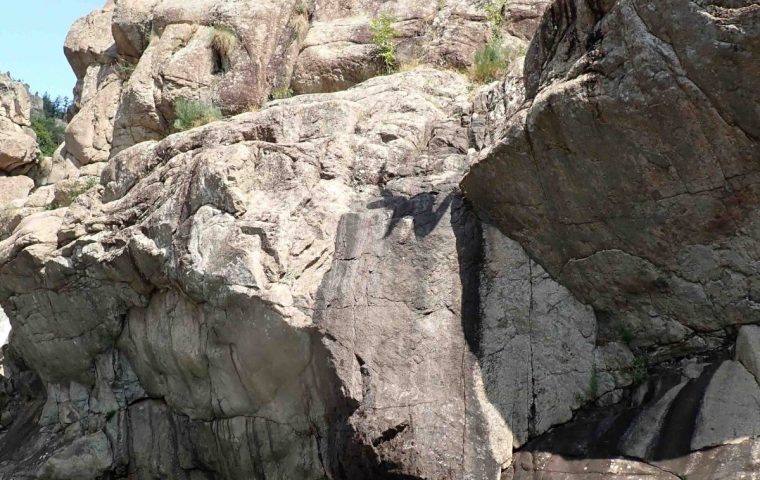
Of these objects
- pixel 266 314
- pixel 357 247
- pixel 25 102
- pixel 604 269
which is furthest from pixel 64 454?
pixel 25 102

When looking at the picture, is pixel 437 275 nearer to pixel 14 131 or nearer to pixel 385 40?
pixel 385 40

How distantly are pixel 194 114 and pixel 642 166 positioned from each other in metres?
7.24

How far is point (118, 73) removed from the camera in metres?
16.0

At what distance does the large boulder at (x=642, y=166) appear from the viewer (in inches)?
272

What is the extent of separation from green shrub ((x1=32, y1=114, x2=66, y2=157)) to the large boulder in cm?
2104

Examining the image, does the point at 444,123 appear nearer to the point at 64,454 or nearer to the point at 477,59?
the point at 477,59

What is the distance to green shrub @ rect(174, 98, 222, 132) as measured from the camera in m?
13.0

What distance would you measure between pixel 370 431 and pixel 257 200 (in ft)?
9.25

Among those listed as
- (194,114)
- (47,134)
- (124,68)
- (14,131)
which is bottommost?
(194,114)

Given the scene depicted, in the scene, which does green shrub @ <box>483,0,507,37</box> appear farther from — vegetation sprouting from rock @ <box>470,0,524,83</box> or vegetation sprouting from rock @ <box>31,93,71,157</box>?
vegetation sprouting from rock @ <box>31,93,71,157</box>

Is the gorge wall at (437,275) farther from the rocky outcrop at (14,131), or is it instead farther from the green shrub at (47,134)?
the green shrub at (47,134)

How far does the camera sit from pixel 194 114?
13016 millimetres

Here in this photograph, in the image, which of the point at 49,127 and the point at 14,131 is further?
the point at 49,127

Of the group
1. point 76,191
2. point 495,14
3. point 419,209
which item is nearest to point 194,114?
point 76,191
